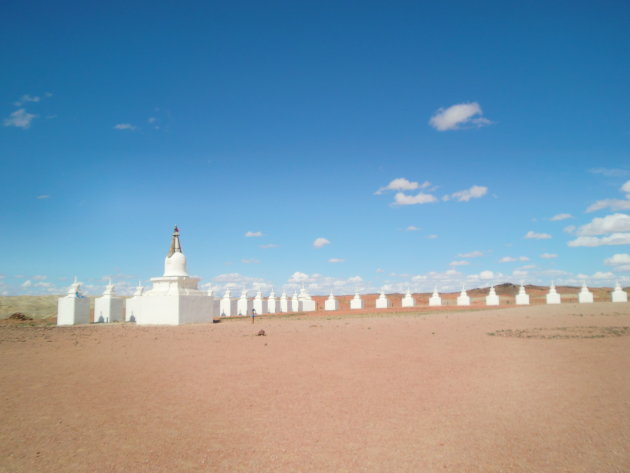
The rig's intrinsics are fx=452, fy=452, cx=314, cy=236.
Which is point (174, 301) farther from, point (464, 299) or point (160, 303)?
point (464, 299)

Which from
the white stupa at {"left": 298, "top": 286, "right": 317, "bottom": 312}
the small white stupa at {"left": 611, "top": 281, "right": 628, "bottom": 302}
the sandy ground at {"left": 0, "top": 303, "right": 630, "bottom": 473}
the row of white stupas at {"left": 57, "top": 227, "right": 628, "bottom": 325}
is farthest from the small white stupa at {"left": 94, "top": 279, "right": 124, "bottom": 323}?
the small white stupa at {"left": 611, "top": 281, "right": 628, "bottom": 302}

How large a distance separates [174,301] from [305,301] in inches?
1123

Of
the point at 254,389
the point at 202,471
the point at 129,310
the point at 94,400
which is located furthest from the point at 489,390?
the point at 129,310

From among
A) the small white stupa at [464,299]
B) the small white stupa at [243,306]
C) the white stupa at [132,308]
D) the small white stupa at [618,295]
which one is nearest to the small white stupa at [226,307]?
the small white stupa at [243,306]

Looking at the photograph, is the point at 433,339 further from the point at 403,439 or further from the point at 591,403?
the point at 403,439

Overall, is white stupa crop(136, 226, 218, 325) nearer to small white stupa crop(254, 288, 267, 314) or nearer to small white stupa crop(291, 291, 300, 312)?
small white stupa crop(254, 288, 267, 314)

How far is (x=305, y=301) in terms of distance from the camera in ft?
183

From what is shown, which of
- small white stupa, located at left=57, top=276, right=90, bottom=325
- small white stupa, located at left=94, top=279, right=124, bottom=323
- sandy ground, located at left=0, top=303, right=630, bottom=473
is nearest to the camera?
sandy ground, located at left=0, top=303, right=630, bottom=473

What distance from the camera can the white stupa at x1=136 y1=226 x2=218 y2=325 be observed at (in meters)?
28.5

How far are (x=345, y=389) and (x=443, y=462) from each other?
3824 mm

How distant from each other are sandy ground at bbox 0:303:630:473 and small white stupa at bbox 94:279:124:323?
18.8m

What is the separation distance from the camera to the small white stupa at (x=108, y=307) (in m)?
32.8

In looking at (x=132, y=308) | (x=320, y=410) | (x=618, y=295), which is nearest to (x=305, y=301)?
(x=132, y=308)

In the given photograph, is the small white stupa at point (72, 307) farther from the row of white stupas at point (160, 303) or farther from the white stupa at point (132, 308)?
the white stupa at point (132, 308)
